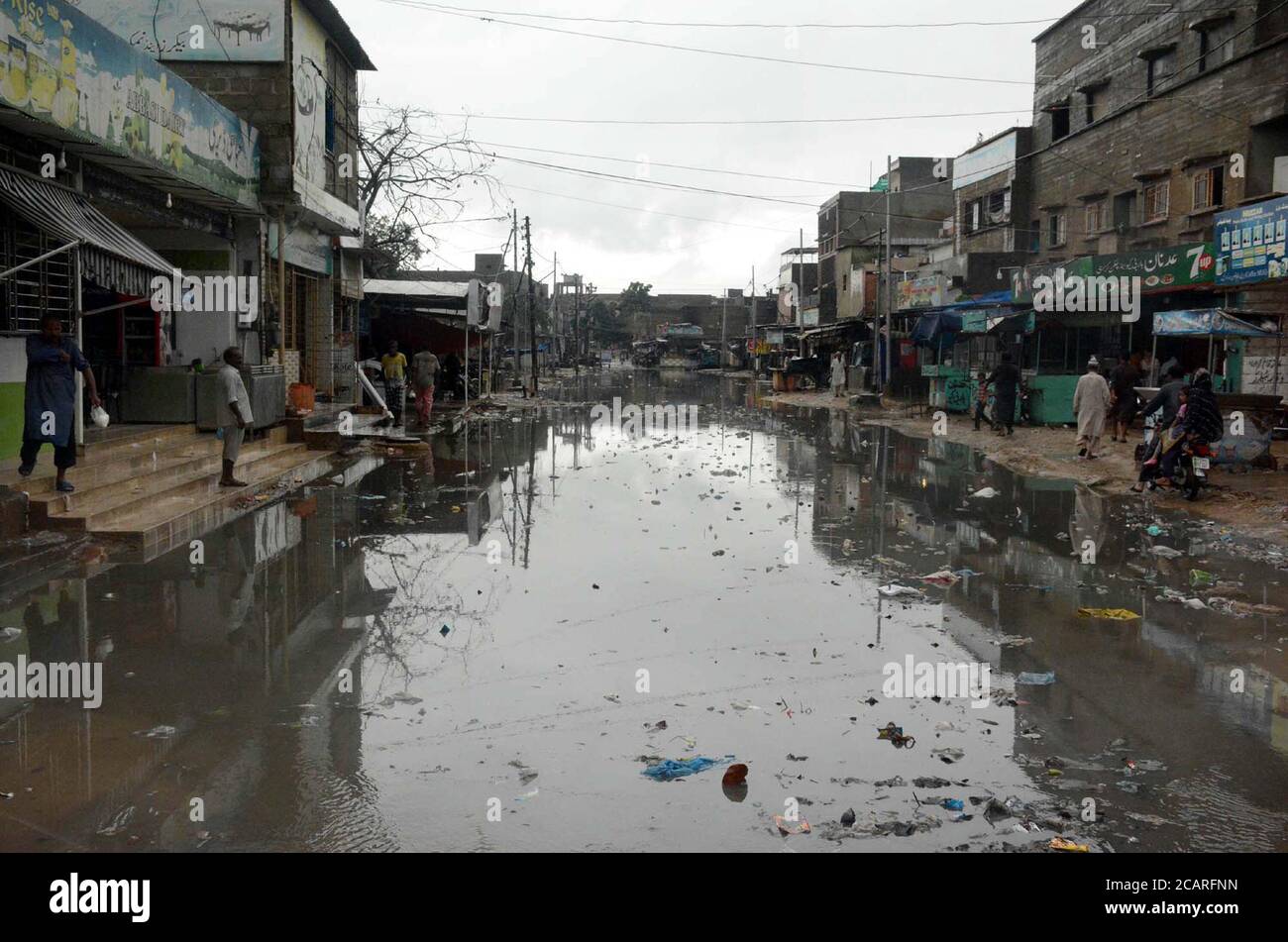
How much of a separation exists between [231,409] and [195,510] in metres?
1.68

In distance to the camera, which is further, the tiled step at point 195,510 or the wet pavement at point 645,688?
the tiled step at point 195,510

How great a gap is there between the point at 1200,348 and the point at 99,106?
74.2ft

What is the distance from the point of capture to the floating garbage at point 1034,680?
679 centimetres

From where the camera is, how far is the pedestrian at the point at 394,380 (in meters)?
24.8

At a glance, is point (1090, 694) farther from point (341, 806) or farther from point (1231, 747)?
point (341, 806)

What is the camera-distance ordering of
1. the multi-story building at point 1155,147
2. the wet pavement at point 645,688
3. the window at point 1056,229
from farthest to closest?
the window at point 1056,229 → the multi-story building at point 1155,147 → the wet pavement at point 645,688

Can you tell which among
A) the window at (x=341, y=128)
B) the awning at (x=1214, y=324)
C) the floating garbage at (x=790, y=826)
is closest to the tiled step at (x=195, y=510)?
the floating garbage at (x=790, y=826)

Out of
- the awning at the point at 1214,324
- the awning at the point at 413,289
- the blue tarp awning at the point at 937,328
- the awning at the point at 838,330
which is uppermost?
the awning at the point at 413,289

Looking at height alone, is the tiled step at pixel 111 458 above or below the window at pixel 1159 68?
below

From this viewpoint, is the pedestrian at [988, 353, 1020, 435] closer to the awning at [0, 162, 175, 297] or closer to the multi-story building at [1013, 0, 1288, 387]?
the multi-story building at [1013, 0, 1288, 387]

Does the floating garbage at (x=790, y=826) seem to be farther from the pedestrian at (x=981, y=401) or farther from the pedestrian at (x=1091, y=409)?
the pedestrian at (x=981, y=401)

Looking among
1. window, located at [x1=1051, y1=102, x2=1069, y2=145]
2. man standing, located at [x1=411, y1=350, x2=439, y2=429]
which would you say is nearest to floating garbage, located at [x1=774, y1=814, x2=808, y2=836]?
man standing, located at [x1=411, y1=350, x2=439, y2=429]

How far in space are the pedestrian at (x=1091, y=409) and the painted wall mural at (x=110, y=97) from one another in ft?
49.3

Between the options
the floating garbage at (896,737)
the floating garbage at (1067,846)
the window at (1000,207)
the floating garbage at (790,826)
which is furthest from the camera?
the window at (1000,207)
